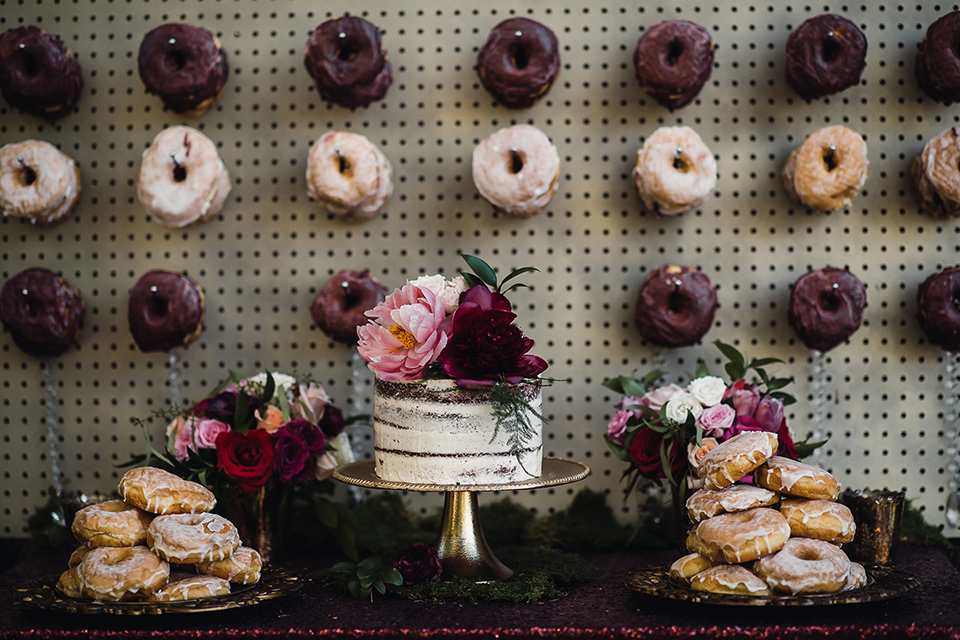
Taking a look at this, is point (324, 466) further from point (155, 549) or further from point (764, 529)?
point (764, 529)

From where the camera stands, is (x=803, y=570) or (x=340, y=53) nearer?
(x=803, y=570)

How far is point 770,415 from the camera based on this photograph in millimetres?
1394

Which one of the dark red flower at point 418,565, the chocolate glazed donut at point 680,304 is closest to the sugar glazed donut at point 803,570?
the dark red flower at point 418,565

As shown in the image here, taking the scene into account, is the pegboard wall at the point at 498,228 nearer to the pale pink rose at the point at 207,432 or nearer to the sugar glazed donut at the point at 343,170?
the sugar glazed donut at the point at 343,170

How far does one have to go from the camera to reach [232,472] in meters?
1.33

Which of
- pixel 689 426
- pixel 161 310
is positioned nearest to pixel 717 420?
pixel 689 426

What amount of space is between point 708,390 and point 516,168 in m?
0.57

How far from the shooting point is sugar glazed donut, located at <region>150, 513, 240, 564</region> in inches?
43.5

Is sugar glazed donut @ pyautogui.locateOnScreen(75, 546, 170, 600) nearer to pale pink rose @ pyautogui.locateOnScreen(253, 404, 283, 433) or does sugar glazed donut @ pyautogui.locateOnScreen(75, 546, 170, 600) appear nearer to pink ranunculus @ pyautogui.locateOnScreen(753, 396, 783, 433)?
pale pink rose @ pyautogui.locateOnScreen(253, 404, 283, 433)

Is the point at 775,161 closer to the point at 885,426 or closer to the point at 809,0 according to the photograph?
the point at 809,0

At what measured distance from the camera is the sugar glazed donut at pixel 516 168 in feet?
5.16

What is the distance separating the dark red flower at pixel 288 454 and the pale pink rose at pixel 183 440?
144mm

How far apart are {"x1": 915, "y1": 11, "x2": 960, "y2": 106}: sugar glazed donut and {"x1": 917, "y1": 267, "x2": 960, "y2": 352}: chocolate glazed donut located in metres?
0.36

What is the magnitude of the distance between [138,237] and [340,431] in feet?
2.12
